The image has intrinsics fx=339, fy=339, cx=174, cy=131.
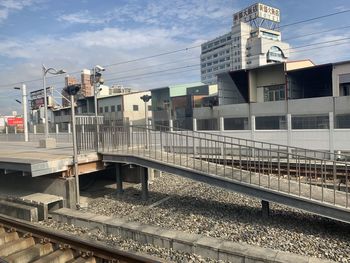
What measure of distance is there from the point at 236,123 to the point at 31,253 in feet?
77.3

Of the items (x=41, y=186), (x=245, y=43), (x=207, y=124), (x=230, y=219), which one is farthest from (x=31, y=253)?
(x=245, y=43)

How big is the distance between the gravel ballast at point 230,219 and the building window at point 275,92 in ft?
84.5

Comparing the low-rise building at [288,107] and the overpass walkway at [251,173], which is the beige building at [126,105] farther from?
the overpass walkway at [251,173]

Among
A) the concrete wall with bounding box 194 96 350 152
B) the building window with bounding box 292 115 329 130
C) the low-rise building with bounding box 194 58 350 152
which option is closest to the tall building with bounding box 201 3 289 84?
the low-rise building with bounding box 194 58 350 152

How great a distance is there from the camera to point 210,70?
118 meters

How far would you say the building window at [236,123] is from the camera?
2770 cm

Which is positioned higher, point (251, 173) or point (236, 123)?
point (236, 123)

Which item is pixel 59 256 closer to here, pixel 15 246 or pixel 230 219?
pixel 15 246

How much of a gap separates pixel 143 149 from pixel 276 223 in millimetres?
5645

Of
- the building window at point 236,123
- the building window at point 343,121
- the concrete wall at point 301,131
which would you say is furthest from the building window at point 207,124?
the building window at point 343,121

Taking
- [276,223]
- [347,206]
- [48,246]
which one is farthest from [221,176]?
[48,246]

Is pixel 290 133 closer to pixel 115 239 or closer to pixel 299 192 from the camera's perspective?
pixel 299 192

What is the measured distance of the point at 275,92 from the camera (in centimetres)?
3662

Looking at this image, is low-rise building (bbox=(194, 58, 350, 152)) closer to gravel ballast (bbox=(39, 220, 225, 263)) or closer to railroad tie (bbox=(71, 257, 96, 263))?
gravel ballast (bbox=(39, 220, 225, 263))
